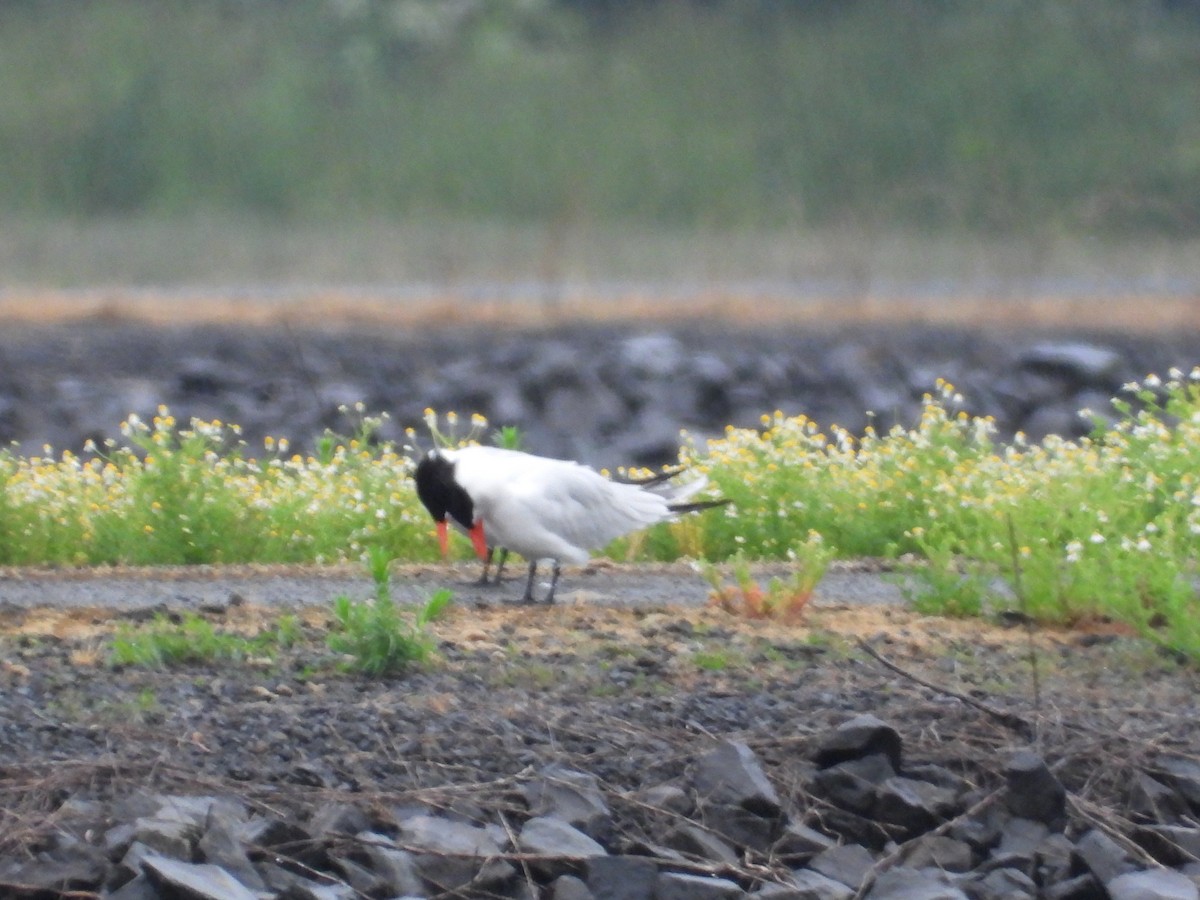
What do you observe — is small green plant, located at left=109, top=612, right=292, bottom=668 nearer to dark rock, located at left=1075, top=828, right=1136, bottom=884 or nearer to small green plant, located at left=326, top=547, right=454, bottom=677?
small green plant, located at left=326, top=547, right=454, bottom=677

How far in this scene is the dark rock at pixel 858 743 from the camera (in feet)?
18.4

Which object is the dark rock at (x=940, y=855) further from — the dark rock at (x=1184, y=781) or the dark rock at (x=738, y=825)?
the dark rock at (x=1184, y=781)

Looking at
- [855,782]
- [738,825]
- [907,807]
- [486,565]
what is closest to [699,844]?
[738,825]

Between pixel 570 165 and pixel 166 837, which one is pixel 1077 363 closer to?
pixel 570 165

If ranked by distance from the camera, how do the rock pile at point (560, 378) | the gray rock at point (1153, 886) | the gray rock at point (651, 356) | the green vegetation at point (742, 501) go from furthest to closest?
the gray rock at point (651, 356) → the rock pile at point (560, 378) → the green vegetation at point (742, 501) → the gray rock at point (1153, 886)

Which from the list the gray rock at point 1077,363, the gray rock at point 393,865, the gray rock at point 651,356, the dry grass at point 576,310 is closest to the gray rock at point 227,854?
the gray rock at point 393,865

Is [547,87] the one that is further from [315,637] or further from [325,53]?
[315,637]

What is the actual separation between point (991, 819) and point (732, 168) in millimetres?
18966

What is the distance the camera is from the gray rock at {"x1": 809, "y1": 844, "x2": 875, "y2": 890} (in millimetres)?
5203

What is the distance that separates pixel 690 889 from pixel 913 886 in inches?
24.2

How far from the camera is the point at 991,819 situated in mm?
5531

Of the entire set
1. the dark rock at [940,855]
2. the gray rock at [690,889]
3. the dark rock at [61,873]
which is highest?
the dark rock at [940,855]

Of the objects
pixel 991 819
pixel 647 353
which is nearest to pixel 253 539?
pixel 991 819

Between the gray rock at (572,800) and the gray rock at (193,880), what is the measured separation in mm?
924
